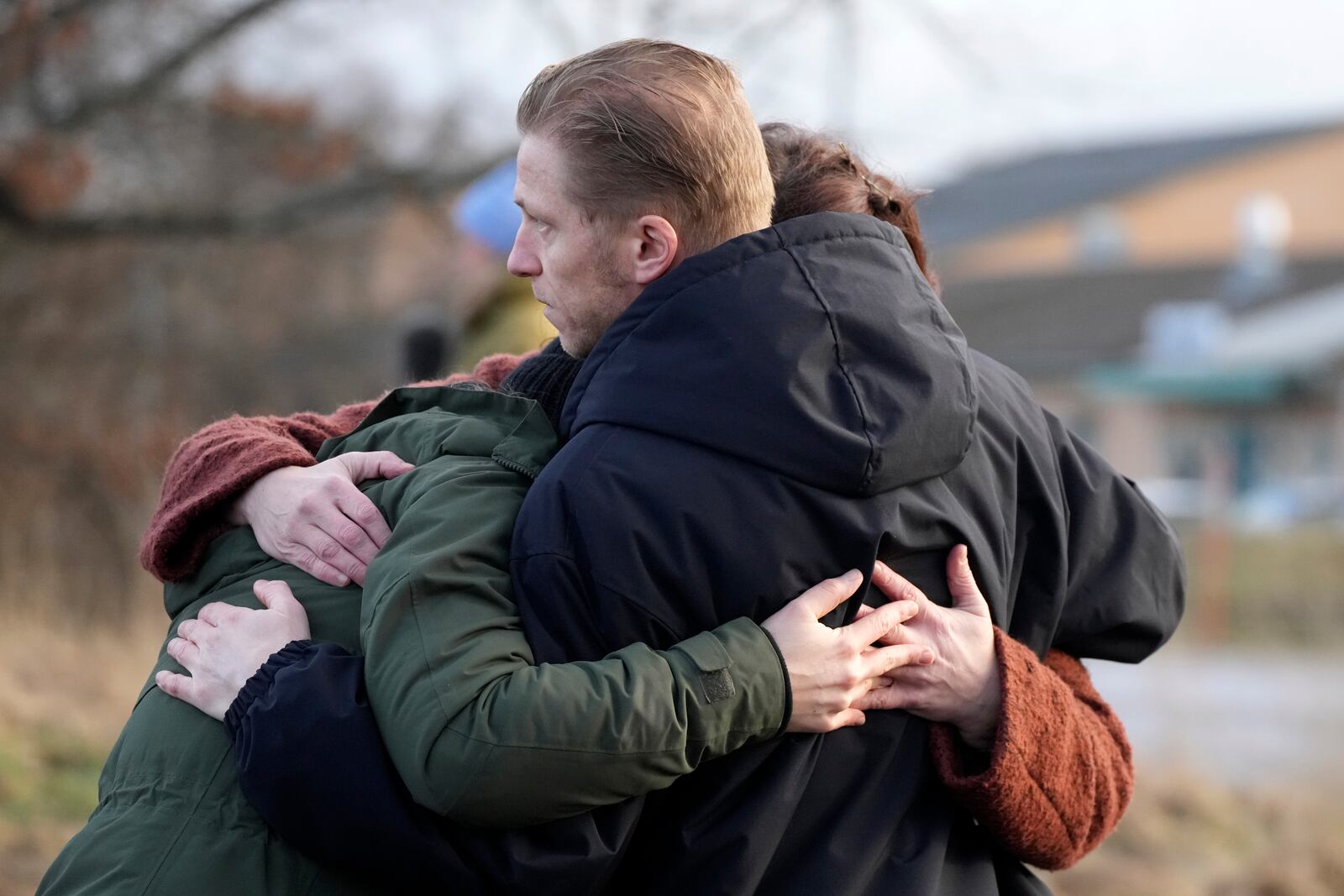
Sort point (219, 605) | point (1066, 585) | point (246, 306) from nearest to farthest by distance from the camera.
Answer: point (219, 605) < point (1066, 585) < point (246, 306)

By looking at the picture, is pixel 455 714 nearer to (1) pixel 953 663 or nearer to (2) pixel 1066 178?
(1) pixel 953 663

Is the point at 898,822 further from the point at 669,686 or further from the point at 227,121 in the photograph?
the point at 227,121

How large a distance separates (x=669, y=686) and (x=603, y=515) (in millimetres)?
216

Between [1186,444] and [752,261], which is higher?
[752,261]

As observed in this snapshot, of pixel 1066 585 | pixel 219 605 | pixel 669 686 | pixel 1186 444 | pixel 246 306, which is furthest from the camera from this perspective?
pixel 1186 444

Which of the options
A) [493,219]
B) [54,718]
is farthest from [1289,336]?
[493,219]

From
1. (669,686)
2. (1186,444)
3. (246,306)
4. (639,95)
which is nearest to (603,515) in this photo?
(669,686)

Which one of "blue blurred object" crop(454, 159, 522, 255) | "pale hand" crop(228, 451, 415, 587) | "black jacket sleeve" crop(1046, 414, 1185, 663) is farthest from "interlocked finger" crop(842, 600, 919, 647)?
"blue blurred object" crop(454, 159, 522, 255)

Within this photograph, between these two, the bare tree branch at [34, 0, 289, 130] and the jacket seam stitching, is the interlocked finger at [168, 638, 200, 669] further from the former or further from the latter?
the bare tree branch at [34, 0, 289, 130]

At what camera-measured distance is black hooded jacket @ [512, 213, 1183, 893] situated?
177 centimetres

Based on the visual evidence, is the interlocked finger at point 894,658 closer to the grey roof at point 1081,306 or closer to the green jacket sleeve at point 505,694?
the green jacket sleeve at point 505,694

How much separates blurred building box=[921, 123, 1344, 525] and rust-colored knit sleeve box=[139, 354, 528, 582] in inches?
626

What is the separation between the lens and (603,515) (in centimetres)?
176

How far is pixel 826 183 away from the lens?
7.01ft
